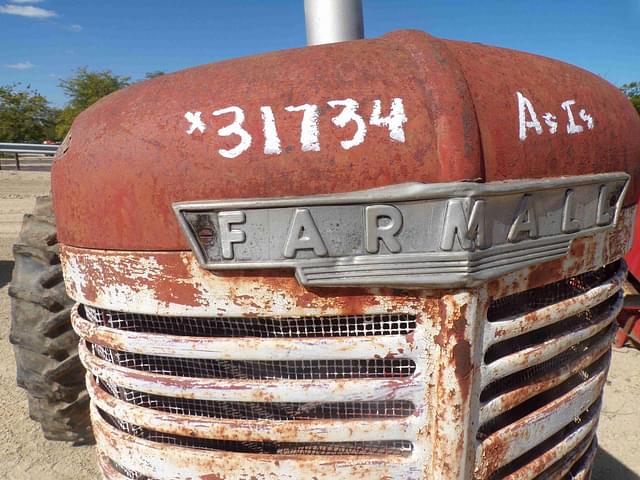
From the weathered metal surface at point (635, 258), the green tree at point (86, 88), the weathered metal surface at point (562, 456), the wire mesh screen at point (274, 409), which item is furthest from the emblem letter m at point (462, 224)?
the green tree at point (86, 88)

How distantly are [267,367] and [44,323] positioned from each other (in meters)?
1.56

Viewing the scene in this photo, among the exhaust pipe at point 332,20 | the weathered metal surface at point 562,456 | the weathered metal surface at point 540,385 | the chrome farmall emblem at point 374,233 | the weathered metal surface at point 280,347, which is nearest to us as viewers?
the chrome farmall emblem at point 374,233

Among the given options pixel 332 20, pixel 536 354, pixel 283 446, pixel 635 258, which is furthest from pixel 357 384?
pixel 635 258

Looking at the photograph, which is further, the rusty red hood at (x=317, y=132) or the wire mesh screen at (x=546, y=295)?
the wire mesh screen at (x=546, y=295)

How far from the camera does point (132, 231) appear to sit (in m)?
1.12

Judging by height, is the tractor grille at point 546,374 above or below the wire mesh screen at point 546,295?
below

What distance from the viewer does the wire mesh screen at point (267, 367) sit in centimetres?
118

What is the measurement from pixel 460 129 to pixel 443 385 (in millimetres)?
506

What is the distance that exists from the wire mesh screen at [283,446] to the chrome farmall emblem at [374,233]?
16.6 inches

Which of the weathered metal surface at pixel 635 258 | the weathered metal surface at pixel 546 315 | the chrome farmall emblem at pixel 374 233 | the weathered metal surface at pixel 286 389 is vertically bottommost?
the weathered metal surface at pixel 635 258

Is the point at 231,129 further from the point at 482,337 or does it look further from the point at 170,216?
the point at 482,337

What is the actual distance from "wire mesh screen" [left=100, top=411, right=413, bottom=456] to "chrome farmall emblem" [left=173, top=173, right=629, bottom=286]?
1.39 ft

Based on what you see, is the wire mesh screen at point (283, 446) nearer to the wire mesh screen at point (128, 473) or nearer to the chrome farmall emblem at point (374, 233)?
the wire mesh screen at point (128, 473)

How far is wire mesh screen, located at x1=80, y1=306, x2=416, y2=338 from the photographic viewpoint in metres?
1.12
